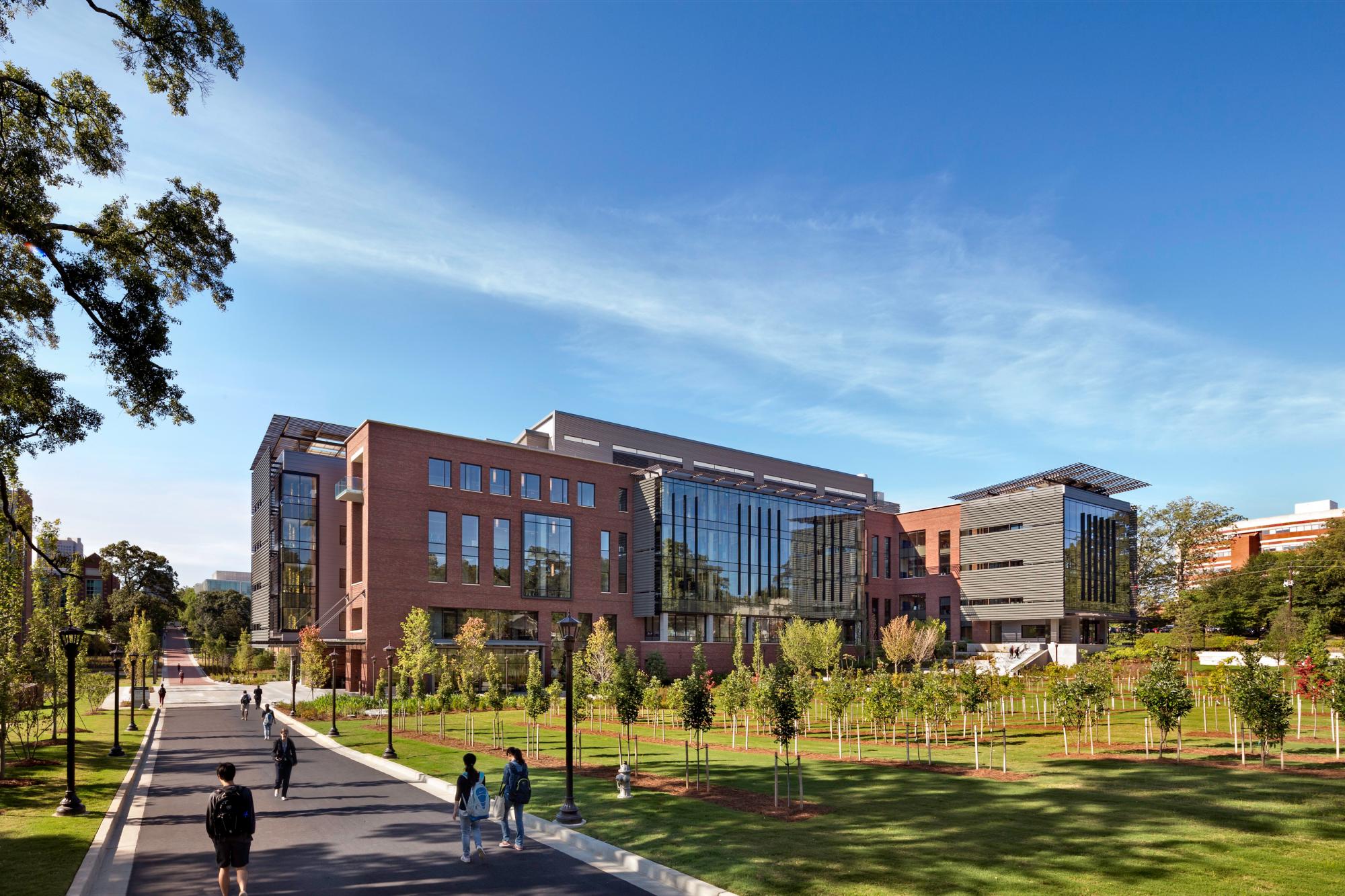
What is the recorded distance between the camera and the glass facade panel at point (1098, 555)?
78.1 meters

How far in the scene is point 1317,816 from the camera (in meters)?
15.1

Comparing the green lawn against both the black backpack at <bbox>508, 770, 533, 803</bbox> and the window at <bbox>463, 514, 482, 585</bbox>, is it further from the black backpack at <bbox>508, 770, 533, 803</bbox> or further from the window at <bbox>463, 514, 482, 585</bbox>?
the window at <bbox>463, 514, 482, 585</bbox>

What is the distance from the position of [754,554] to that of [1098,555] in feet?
115

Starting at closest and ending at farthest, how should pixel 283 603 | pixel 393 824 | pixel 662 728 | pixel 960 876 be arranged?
1. pixel 960 876
2. pixel 393 824
3. pixel 662 728
4. pixel 283 603

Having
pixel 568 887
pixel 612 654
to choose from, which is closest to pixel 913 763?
pixel 568 887

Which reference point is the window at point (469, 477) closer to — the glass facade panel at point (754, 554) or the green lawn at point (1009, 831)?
the glass facade panel at point (754, 554)

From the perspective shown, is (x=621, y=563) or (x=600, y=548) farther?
(x=621, y=563)

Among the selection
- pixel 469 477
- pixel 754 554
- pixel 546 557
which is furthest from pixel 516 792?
pixel 754 554

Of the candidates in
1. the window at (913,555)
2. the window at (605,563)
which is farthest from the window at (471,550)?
the window at (913,555)

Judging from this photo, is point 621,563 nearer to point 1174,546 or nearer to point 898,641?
point 898,641

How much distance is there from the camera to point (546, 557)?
2618 inches

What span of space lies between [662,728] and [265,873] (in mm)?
23948

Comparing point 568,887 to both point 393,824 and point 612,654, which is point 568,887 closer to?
point 393,824

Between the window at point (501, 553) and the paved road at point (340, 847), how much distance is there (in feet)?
125
